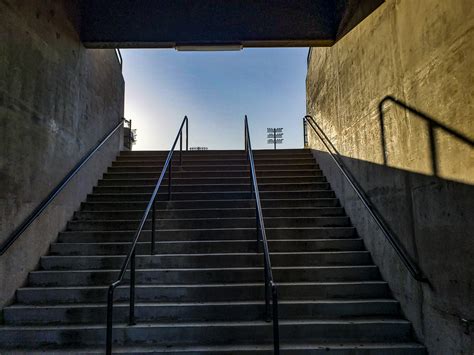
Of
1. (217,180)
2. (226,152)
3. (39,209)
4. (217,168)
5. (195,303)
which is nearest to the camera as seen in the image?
(195,303)

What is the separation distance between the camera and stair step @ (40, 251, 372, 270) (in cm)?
416

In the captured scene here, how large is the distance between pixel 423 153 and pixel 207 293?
233cm

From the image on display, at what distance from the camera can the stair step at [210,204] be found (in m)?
5.36

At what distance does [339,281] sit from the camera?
154 inches

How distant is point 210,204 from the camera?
5406 mm

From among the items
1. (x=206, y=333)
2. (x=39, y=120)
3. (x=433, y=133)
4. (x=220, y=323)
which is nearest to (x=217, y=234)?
(x=220, y=323)

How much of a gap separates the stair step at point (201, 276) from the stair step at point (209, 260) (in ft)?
0.60

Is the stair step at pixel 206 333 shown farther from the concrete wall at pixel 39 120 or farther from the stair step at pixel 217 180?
the stair step at pixel 217 180

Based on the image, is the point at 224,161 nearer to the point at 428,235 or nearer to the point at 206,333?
the point at 206,333

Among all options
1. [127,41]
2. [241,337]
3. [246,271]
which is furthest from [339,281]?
[127,41]

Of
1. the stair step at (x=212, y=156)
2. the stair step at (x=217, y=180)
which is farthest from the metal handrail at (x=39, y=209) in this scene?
the stair step at (x=212, y=156)

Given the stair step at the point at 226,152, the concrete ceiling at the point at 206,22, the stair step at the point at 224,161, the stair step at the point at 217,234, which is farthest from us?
the stair step at the point at 226,152

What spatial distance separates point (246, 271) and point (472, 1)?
2.95 m

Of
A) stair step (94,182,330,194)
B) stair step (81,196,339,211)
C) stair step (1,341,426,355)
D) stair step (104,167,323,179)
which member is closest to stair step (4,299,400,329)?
stair step (1,341,426,355)
